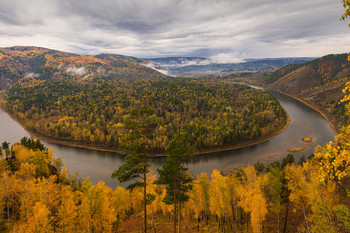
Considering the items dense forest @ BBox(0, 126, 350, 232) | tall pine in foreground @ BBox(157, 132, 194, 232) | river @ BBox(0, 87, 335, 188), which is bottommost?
river @ BBox(0, 87, 335, 188)

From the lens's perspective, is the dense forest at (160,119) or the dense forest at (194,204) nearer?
the dense forest at (194,204)

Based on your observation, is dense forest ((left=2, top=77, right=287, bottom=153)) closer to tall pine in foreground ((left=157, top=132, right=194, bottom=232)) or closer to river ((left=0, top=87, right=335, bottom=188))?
river ((left=0, top=87, right=335, bottom=188))

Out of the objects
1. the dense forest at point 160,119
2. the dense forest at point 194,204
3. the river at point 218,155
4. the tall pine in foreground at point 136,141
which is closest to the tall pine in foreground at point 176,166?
the dense forest at point 194,204

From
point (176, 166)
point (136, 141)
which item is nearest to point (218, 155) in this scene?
point (176, 166)

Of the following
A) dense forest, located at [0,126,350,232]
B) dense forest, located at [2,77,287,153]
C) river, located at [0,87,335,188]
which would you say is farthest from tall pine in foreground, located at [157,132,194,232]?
river, located at [0,87,335,188]

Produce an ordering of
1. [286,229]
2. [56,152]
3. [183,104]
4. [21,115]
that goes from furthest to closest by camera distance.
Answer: [183,104] < [21,115] < [56,152] < [286,229]

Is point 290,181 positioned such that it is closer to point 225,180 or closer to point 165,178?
point 225,180

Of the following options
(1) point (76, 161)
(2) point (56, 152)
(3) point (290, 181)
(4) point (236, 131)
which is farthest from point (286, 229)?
(2) point (56, 152)

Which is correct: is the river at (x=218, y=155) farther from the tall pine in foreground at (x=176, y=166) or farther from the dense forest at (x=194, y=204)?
the tall pine in foreground at (x=176, y=166)
